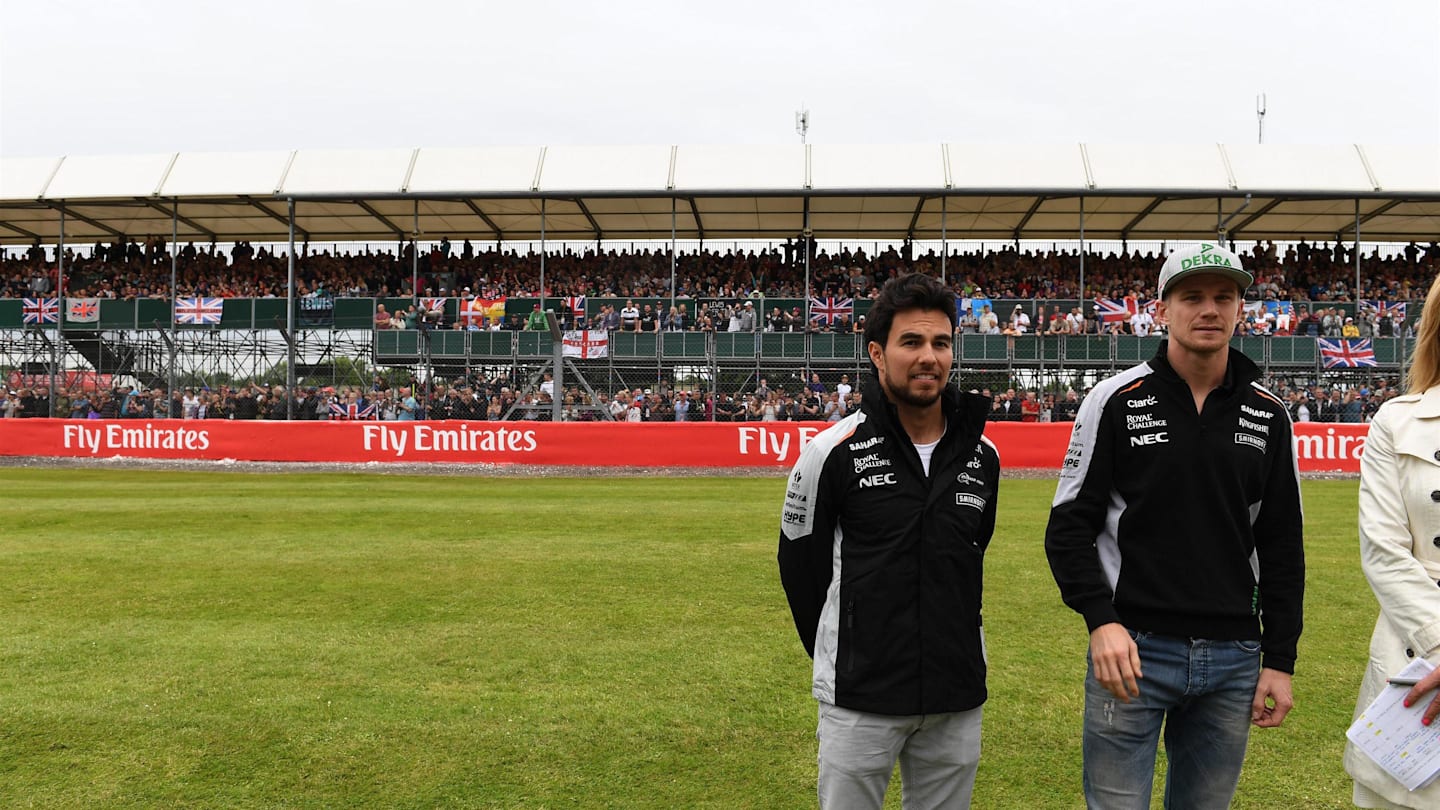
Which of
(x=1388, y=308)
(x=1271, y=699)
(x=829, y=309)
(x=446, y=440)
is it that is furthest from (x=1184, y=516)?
(x=1388, y=308)

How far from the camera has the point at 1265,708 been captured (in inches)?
112

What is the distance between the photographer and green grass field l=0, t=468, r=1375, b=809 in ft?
14.5

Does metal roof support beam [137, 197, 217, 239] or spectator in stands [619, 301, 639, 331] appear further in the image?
metal roof support beam [137, 197, 217, 239]

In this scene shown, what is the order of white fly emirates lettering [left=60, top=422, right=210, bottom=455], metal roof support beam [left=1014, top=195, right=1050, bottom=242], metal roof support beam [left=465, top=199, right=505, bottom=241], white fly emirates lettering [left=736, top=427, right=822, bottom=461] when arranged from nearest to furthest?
white fly emirates lettering [left=736, top=427, right=822, bottom=461] < white fly emirates lettering [left=60, top=422, right=210, bottom=455] < metal roof support beam [left=1014, top=195, right=1050, bottom=242] < metal roof support beam [left=465, top=199, right=505, bottom=241]

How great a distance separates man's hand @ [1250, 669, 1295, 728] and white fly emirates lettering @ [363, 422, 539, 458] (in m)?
19.3

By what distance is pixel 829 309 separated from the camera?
93.0ft

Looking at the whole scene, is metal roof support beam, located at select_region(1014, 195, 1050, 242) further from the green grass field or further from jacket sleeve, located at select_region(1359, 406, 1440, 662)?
jacket sleeve, located at select_region(1359, 406, 1440, 662)

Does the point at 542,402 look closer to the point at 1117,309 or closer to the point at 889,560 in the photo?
the point at 1117,309

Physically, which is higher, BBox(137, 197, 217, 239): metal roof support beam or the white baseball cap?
BBox(137, 197, 217, 239): metal roof support beam

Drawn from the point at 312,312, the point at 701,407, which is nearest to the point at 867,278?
the point at 701,407

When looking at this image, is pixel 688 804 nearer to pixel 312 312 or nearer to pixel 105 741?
pixel 105 741

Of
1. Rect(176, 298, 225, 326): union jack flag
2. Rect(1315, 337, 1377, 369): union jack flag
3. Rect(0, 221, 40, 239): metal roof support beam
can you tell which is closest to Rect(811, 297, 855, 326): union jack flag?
Rect(1315, 337, 1377, 369): union jack flag

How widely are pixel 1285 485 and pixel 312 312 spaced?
30.4 meters

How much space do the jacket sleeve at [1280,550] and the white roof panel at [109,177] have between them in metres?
33.3
